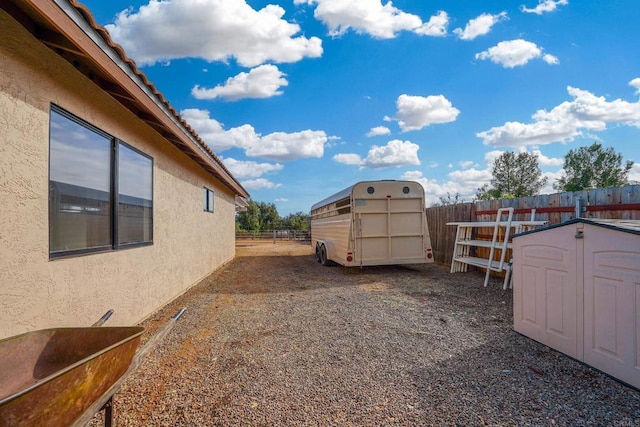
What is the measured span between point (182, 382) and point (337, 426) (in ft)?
5.03

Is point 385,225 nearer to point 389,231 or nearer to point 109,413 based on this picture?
point 389,231

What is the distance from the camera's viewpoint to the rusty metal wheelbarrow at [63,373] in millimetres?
1372

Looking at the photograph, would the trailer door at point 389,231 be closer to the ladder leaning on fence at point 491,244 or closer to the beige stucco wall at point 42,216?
the ladder leaning on fence at point 491,244

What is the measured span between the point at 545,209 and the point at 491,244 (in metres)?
1.35

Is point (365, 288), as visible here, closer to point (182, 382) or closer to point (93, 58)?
point (182, 382)

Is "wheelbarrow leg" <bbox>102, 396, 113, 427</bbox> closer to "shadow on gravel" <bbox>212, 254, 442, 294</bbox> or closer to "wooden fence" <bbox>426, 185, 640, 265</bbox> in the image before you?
"shadow on gravel" <bbox>212, 254, 442, 294</bbox>

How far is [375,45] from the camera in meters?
10.8

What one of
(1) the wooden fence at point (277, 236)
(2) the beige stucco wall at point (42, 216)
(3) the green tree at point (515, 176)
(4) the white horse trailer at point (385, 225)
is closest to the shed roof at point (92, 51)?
(2) the beige stucco wall at point (42, 216)

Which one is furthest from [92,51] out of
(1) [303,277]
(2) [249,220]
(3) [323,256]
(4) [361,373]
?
(2) [249,220]

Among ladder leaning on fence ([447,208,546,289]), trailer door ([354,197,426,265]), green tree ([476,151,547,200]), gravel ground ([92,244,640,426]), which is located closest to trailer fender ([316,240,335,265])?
trailer door ([354,197,426,265])

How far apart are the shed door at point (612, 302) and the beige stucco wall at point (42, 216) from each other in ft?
16.4

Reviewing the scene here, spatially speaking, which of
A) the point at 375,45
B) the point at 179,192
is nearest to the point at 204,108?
the point at 179,192

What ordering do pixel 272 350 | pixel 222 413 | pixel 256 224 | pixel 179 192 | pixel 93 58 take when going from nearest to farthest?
1. pixel 222 413
2. pixel 93 58
3. pixel 272 350
4. pixel 179 192
5. pixel 256 224

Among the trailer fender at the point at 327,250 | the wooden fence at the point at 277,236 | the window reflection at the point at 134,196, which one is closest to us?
the window reflection at the point at 134,196
